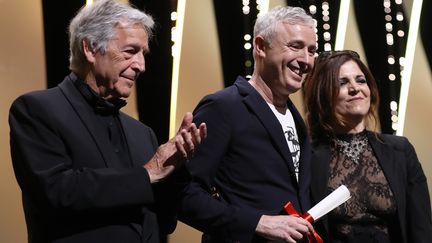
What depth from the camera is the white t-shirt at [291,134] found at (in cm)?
182

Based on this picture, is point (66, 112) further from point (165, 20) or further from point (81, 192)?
point (165, 20)

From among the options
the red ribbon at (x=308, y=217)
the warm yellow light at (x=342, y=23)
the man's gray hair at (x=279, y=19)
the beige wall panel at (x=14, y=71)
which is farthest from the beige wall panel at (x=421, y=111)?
the beige wall panel at (x=14, y=71)

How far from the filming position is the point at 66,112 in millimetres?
1396

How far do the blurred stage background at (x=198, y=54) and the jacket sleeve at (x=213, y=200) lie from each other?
798 mm

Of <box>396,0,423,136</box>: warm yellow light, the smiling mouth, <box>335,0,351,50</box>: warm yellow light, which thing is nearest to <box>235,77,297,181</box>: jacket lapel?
the smiling mouth

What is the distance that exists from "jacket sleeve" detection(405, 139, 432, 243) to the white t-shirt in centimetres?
43

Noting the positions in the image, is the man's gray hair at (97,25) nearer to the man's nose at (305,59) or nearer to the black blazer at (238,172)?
the black blazer at (238,172)

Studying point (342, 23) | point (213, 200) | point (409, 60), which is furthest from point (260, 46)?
point (409, 60)

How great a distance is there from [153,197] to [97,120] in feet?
0.69

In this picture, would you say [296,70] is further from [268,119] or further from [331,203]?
[331,203]

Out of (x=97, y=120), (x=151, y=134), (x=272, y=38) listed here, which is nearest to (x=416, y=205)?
(x=272, y=38)

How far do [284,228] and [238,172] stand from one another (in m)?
0.21

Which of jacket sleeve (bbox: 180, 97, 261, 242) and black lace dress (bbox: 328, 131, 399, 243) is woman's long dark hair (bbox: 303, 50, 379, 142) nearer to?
black lace dress (bbox: 328, 131, 399, 243)

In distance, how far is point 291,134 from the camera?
1.85 meters
